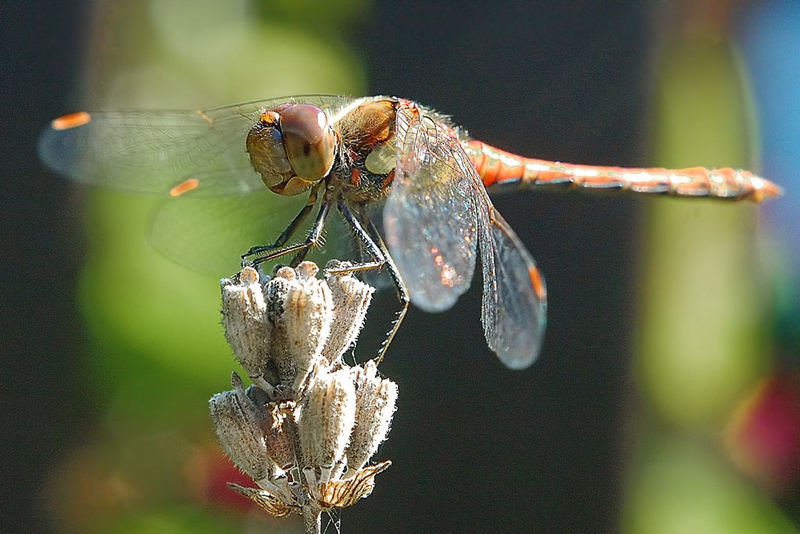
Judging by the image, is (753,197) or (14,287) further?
(14,287)

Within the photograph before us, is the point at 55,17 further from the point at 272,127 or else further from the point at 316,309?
the point at 316,309

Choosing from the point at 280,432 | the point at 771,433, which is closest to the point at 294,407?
the point at 280,432

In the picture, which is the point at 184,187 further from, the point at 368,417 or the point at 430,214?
the point at 368,417

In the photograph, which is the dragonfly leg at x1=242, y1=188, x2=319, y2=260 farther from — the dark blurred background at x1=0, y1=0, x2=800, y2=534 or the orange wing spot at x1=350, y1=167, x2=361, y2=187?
the dark blurred background at x1=0, y1=0, x2=800, y2=534

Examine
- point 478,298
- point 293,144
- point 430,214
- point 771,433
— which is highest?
point 293,144

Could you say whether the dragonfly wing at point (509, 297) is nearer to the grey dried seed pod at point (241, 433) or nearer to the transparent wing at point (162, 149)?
the grey dried seed pod at point (241, 433)

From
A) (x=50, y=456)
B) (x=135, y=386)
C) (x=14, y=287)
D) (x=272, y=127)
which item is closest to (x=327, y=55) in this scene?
(x=272, y=127)

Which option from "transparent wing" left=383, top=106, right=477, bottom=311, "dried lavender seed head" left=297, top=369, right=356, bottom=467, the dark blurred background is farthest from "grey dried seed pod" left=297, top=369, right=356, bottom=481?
the dark blurred background
